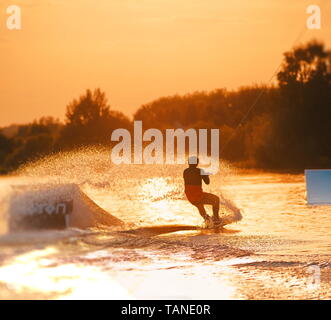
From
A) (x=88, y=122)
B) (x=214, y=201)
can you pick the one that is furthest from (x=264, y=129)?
(x=214, y=201)

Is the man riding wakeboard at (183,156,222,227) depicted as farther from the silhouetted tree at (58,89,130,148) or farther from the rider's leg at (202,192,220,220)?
A: the silhouetted tree at (58,89,130,148)

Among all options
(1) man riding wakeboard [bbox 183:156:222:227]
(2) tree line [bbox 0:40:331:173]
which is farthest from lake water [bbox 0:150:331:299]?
(2) tree line [bbox 0:40:331:173]

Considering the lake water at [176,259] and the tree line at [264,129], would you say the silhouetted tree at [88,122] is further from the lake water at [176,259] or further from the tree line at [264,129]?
the lake water at [176,259]

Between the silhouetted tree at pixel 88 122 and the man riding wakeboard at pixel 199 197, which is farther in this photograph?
the silhouetted tree at pixel 88 122

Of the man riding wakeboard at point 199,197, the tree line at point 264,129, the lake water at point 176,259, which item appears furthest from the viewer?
the tree line at point 264,129

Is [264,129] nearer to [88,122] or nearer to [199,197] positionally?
[88,122]

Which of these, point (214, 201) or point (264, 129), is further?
point (264, 129)

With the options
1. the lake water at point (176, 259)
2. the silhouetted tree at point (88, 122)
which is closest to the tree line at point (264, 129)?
the silhouetted tree at point (88, 122)

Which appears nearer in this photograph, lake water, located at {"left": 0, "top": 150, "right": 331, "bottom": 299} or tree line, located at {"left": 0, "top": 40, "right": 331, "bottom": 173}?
lake water, located at {"left": 0, "top": 150, "right": 331, "bottom": 299}

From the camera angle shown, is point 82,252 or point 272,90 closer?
point 82,252

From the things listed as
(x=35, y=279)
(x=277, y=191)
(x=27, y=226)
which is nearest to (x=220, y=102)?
(x=277, y=191)

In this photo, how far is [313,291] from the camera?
898cm
